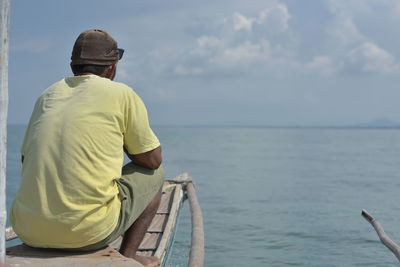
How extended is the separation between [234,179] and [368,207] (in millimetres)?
8829

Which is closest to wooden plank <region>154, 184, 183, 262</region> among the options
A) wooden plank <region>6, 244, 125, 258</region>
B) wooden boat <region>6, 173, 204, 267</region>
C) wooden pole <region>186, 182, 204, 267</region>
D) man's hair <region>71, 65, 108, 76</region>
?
wooden boat <region>6, 173, 204, 267</region>

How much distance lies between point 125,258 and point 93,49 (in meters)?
0.95

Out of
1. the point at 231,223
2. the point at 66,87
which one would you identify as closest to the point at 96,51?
the point at 66,87

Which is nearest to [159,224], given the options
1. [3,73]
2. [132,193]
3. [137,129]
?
[132,193]

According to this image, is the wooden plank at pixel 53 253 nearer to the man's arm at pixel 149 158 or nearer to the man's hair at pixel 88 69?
the man's arm at pixel 149 158

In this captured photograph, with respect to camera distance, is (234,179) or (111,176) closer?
(111,176)

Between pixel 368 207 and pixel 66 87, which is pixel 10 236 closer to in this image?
pixel 66 87

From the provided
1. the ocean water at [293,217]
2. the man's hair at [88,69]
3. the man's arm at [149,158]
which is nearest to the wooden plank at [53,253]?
the man's arm at [149,158]

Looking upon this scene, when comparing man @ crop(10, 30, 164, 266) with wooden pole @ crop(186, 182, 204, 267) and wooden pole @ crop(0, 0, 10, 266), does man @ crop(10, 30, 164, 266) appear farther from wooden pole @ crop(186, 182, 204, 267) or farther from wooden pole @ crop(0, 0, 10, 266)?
wooden pole @ crop(186, 182, 204, 267)

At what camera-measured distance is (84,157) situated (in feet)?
7.70

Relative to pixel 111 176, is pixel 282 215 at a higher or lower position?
lower

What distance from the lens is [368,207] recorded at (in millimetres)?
14109

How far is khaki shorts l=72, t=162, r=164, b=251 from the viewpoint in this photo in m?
2.55

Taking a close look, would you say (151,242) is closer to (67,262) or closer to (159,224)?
(159,224)
